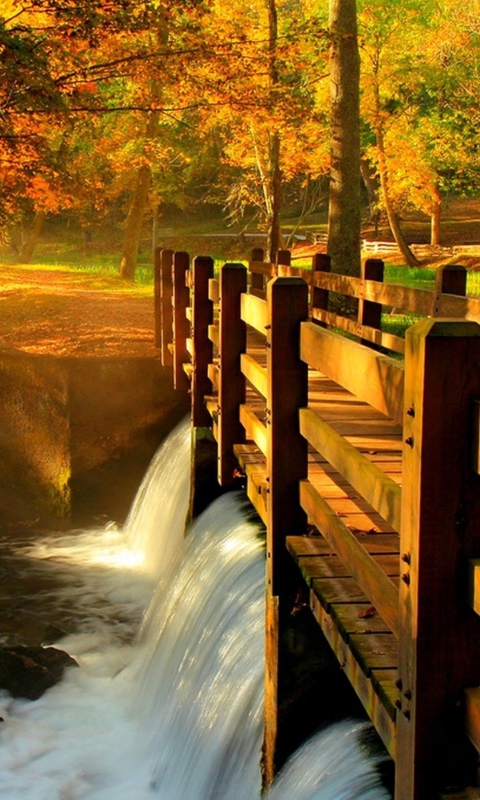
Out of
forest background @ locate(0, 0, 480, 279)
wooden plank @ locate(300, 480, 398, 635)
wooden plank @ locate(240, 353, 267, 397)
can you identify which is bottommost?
wooden plank @ locate(300, 480, 398, 635)

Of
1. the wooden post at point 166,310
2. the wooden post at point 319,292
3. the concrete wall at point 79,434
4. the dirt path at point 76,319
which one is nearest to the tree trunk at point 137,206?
the dirt path at point 76,319

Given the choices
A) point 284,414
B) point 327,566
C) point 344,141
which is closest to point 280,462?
point 284,414

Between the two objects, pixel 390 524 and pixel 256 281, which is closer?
pixel 390 524

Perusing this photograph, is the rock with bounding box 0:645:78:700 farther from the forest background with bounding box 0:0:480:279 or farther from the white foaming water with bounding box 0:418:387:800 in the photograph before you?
the forest background with bounding box 0:0:480:279

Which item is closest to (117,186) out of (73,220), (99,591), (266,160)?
(266,160)

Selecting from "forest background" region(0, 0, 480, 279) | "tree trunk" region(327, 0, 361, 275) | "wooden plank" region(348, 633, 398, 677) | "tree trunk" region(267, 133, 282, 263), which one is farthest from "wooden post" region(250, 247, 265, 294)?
"wooden plank" region(348, 633, 398, 677)

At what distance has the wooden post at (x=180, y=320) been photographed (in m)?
12.6

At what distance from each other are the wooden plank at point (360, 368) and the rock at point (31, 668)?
5103 millimetres

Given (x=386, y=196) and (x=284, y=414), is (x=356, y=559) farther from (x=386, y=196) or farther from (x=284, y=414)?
(x=386, y=196)

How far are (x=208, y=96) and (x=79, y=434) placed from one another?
707 centimetres

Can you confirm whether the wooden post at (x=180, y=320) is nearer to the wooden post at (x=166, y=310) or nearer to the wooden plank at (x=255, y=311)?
the wooden post at (x=166, y=310)

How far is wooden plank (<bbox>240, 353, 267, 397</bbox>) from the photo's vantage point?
260 inches

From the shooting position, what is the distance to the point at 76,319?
18.9 m

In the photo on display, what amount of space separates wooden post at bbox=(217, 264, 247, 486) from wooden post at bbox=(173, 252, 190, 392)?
4357mm
